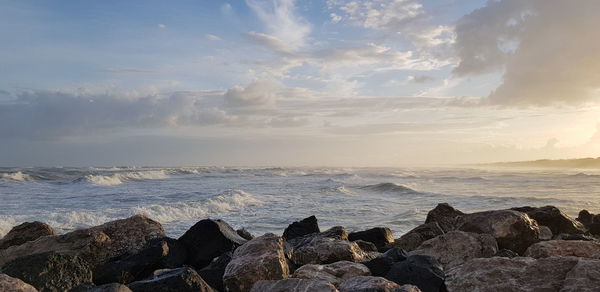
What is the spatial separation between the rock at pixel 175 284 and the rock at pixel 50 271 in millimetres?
929

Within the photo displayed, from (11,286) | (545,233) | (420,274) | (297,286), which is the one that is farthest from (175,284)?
(545,233)

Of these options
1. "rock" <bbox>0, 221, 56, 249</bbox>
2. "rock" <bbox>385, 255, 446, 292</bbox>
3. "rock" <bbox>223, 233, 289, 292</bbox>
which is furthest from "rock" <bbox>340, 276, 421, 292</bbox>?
"rock" <bbox>0, 221, 56, 249</bbox>

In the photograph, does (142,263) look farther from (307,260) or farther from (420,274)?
(420,274)

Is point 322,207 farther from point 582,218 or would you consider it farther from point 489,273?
point 489,273

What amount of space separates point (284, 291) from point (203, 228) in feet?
12.7

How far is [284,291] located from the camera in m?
4.55

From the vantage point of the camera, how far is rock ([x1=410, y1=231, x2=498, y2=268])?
698 cm

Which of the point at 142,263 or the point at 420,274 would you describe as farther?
the point at 142,263

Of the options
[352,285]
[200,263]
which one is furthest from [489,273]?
[200,263]

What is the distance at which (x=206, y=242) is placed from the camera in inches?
316

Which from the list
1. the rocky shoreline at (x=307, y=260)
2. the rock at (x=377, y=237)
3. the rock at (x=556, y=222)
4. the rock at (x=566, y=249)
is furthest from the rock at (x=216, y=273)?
the rock at (x=556, y=222)

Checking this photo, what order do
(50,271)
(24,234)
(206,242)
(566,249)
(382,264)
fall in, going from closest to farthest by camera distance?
(50,271) < (382,264) < (566,249) < (206,242) < (24,234)

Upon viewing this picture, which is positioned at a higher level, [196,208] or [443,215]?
[443,215]

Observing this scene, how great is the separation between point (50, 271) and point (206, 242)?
9.76 ft
